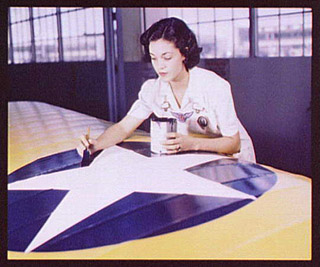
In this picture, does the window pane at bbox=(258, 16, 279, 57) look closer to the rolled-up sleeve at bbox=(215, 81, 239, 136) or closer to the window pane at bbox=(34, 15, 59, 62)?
the rolled-up sleeve at bbox=(215, 81, 239, 136)

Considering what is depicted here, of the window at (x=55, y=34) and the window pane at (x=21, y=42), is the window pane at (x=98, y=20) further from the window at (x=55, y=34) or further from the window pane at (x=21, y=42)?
the window pane at (x=21, y=42)

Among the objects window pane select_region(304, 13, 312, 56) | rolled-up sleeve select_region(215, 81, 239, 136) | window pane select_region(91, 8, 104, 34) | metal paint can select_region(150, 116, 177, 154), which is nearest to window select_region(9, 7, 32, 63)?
window pane select_region(91, 8, 104, 34)

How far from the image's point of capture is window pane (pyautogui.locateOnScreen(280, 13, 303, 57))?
1582 millimetres

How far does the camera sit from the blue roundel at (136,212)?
1021 millimetres

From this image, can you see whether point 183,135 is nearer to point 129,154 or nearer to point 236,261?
point 129,154

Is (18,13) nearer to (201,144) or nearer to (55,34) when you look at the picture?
(55,34)

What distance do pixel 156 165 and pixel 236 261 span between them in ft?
1.27

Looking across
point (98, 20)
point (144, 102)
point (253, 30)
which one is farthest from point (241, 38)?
point (98, 20)

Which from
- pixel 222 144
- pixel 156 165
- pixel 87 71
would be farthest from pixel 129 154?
pixel 87 71

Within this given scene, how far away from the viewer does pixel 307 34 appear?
1577mm

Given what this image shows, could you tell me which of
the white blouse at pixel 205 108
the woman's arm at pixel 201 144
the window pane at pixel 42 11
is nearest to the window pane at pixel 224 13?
the white blouse at pixel 205 108

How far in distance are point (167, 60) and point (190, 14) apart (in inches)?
9.1

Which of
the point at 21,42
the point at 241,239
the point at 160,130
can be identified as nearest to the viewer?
the point at 241,239

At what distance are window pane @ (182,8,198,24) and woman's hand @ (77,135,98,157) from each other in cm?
57
